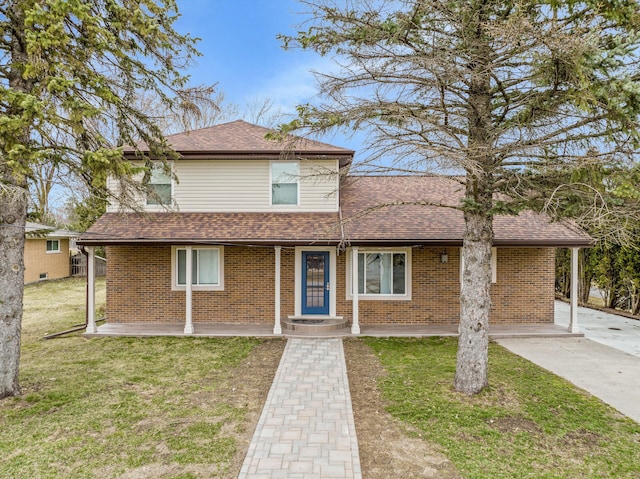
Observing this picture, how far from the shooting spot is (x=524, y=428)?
4.78 meters

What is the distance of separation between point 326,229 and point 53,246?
64.8 ft

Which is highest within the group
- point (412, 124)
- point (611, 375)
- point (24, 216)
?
point (412, 124)

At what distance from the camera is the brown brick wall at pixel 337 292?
1056cm

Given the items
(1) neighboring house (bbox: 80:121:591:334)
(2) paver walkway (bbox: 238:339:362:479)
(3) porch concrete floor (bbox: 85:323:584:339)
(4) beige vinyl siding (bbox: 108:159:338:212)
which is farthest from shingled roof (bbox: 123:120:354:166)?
(2) paver walkway (bbox: 238:339:362:479)

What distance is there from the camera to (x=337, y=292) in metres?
10.6

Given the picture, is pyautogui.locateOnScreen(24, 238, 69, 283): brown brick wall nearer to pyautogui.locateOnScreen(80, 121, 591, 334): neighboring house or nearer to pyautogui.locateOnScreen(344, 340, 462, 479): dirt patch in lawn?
pyautogui.locateOnScreen(80, 121, 591, 334): neighboring house

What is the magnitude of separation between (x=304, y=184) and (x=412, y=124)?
578cm

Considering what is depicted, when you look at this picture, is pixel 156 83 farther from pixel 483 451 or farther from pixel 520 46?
pixel 483 451

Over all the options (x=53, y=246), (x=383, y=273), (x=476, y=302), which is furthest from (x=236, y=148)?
(x=53, y=246)

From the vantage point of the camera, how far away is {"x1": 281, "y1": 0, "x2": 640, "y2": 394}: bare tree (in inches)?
176

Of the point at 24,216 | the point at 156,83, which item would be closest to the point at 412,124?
the point at 156,83

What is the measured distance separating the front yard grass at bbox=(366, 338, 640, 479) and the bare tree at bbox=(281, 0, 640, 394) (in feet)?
1.99

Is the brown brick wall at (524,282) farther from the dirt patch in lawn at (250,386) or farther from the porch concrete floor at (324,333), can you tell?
the dirt patch in lawn at (250,386)

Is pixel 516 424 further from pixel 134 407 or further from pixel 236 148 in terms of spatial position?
pixel 236 148
